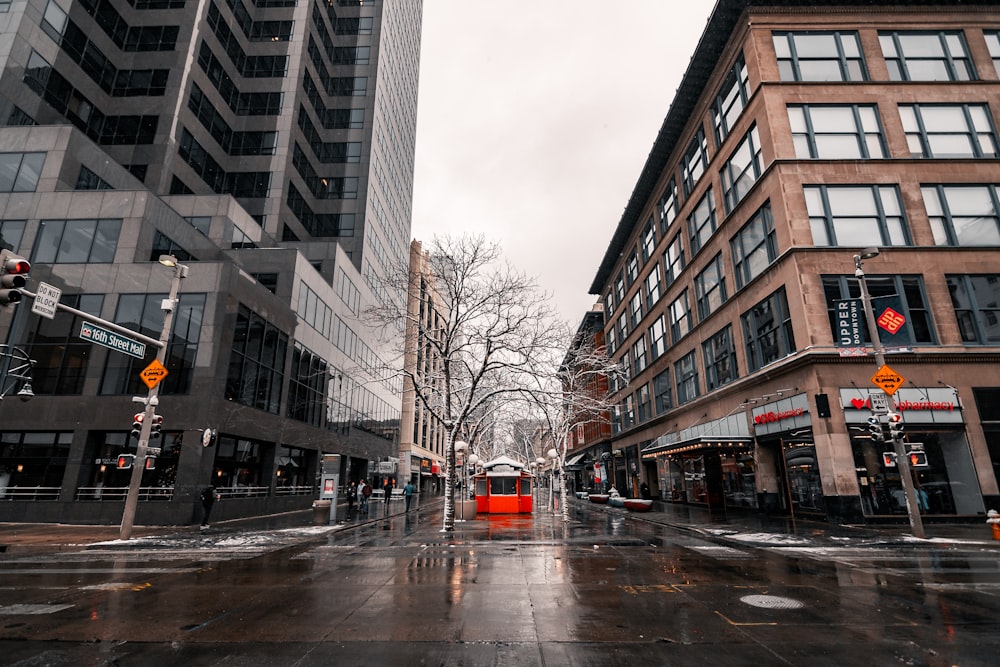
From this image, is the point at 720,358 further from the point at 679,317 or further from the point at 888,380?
the point at 888,380

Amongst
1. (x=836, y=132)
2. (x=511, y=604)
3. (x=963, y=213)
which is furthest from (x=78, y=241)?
(x=963, y=213)

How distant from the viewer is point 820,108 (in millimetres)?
24000

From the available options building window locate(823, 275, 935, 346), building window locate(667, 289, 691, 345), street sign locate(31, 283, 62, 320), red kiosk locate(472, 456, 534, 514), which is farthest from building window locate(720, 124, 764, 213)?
street sign locate(31, 283, 62, 320)

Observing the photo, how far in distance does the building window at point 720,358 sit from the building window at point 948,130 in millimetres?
12331

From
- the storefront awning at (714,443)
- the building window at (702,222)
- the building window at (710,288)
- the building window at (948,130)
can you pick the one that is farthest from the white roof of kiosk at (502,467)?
the building window at (948,130)

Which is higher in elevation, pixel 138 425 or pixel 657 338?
pixel 657 338

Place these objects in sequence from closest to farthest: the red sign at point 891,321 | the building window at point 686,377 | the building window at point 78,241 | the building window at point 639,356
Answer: the red sign at point 891,321
the building window at point 78,241
the building window at point 686,377
the building window at point 639,356

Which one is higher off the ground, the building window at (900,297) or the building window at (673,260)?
the building window at (673,260)

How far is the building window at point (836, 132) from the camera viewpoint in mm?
23391

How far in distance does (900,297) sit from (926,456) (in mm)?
6739

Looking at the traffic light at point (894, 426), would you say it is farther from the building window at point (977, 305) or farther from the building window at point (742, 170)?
the building window at point (742, 170)

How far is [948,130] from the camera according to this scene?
23578 mm

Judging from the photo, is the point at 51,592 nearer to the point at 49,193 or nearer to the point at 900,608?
the point at 900,608

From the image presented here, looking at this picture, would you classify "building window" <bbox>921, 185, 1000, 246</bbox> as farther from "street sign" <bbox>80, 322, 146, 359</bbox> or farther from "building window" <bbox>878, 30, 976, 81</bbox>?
"street sign" <bbox>80, 322, 146, 359</bbox>
